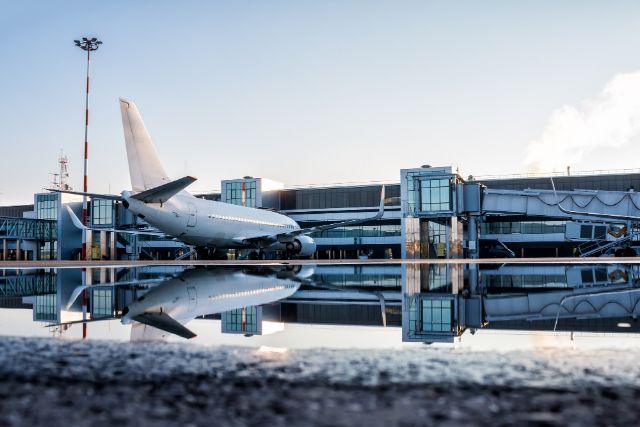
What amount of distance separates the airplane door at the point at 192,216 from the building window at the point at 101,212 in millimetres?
56257

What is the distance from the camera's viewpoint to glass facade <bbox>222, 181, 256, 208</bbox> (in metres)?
74.0

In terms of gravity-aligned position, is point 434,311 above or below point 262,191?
below

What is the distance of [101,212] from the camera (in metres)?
77.3

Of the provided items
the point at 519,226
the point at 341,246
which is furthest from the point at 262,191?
the point at 519,226

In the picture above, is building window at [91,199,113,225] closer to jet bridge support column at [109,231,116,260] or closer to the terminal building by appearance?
the terminal building

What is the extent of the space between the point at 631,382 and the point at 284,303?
4542 mm

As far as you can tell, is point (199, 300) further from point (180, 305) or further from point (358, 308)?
point (358, 308)

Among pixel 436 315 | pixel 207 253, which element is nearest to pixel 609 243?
pixel 207 253

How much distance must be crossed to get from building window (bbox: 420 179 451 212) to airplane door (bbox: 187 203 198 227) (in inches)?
1185

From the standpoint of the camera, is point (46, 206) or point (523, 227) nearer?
point (523, 227)

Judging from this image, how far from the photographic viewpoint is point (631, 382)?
2309 millimetres

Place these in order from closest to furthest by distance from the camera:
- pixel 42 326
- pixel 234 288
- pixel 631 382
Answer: pixel 631 382, pixel 42 326, pixel 234 288

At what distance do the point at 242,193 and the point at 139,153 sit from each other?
52.4 metres

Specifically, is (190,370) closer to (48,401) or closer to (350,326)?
(48,401)
